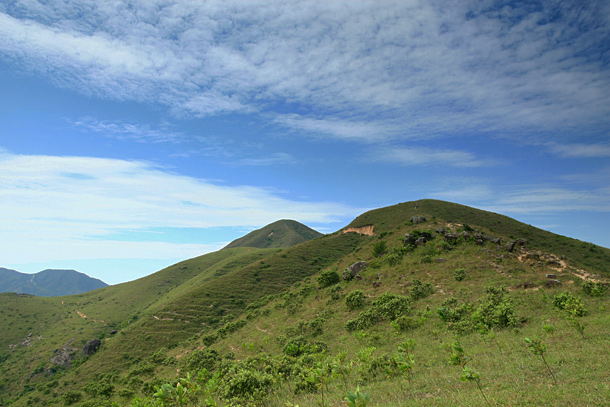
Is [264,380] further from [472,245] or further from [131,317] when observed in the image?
[131,317]

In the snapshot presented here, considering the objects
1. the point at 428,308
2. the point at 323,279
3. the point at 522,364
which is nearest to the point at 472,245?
the point at 428,308

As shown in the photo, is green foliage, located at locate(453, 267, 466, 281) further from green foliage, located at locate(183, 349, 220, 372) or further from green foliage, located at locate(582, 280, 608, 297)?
green foliage, located at locate(183, 349, 220, 372)

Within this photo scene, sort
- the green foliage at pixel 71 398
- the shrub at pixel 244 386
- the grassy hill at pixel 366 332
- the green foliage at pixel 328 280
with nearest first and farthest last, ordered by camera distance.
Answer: the grassy hill at pixel 366 332 → the shrub at pixel 244 386 → the green foliage at pixel 71 398 → the green foliage at pixel 328 280

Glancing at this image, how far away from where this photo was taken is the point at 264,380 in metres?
12.1

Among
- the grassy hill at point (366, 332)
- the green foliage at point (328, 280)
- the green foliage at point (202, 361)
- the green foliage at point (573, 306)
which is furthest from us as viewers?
the green foliage at point (328, 280)

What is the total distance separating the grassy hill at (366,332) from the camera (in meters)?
11.2

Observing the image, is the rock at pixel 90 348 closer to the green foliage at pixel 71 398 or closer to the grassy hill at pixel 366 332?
the grassy hill at pixel 366 332

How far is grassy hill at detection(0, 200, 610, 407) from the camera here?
442 inches

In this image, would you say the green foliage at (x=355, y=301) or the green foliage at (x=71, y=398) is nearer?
the green foliage at (x=355, y=301)

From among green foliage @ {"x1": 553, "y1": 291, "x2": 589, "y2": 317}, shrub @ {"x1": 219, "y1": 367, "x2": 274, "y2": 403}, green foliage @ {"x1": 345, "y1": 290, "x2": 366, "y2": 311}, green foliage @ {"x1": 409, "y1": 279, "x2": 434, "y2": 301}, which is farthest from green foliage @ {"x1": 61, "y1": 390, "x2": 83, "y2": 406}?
green foliage @ {"x1": 553, "y1": 291, "x2": 589, "y2": 317}

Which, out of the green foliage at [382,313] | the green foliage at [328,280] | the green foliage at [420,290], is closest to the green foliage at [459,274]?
the green foliage at [420,290]

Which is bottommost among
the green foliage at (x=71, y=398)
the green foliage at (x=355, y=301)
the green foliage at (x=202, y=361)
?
the green foliage at (x=71, y=398)

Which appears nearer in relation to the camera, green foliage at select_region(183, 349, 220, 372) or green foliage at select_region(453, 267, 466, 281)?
green foliage at select_region(183, 349, 220, 372)

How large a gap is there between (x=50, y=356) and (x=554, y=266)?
109 meters
